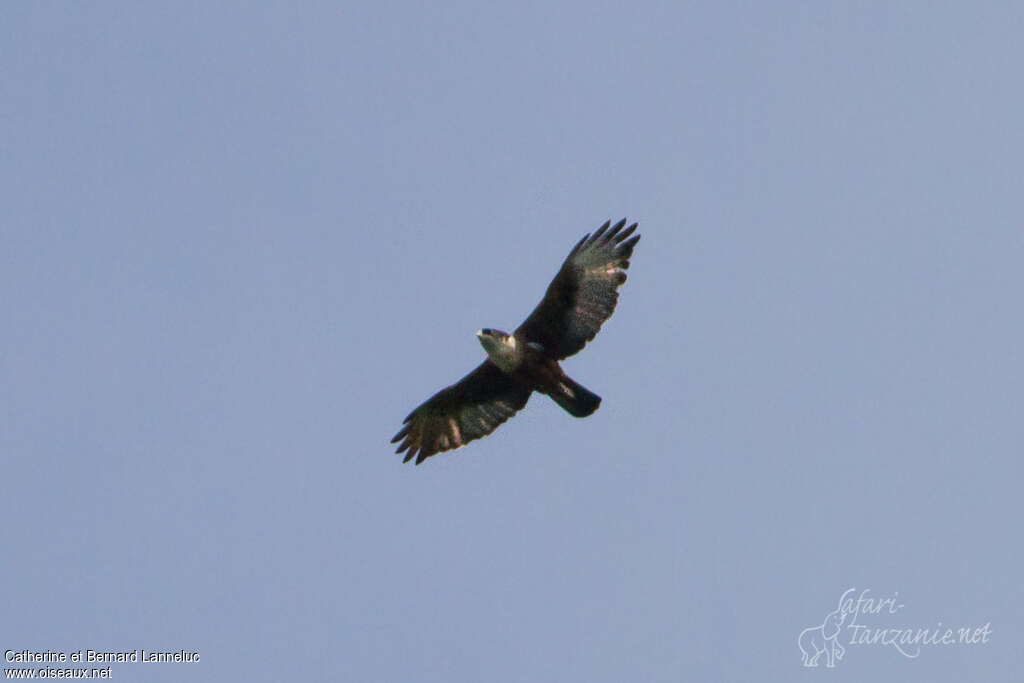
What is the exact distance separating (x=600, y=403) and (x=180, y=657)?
569 cm

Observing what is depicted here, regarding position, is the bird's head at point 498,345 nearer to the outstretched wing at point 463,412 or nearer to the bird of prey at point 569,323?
the bird of prey at point 569,323

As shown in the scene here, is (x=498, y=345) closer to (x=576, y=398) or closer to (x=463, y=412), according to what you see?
(x=576, y=398)

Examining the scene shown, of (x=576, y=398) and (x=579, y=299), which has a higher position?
(x=579, y=299)

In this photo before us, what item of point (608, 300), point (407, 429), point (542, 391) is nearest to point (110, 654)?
point (407, 429)

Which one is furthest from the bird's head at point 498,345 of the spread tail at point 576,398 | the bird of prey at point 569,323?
the spread tail at point 576,398

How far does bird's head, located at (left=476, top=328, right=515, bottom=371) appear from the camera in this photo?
15.6 metres

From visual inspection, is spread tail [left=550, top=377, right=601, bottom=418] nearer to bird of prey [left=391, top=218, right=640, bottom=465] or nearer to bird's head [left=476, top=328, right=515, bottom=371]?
bird of prey [left=391, top=218, right=640, bottom=465]

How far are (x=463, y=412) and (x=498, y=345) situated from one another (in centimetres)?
182

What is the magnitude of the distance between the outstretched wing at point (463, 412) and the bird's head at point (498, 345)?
70 cm

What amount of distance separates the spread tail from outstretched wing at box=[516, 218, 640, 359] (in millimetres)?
407

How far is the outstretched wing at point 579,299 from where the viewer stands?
1603cm

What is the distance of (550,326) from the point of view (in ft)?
52.8

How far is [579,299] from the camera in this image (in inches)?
633

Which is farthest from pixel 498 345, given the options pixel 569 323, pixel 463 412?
pixel 463 412
